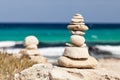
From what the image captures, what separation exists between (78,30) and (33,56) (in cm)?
271

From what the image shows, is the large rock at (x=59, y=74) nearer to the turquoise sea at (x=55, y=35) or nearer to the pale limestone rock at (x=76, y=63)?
the pale limestone rock at (x=76, y=63)

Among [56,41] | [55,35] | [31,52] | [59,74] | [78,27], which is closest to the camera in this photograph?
[59,74]

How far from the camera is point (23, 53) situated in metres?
14.0

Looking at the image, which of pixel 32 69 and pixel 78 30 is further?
pixel 78 30

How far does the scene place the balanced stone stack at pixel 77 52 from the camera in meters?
11.0

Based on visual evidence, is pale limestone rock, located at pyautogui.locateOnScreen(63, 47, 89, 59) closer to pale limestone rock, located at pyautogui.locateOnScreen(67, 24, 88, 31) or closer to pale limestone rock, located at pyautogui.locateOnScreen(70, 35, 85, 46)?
pale limestone rock, located at pyautogui.locateOnScreen(70, 35, 85, 46)

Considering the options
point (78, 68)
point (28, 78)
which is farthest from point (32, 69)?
point (78, 68)

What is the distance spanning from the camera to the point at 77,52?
1101cm

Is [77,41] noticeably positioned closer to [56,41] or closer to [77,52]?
[77,52]

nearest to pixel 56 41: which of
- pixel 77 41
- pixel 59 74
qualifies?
pixel 77 41

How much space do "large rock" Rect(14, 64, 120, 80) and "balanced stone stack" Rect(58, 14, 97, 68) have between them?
22cm

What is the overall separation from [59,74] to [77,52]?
1.67 metres

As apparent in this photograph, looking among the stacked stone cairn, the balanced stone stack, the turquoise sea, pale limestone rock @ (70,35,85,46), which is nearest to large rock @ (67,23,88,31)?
the balanced stone stack

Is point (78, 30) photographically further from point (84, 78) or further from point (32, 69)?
point (32, 69)
